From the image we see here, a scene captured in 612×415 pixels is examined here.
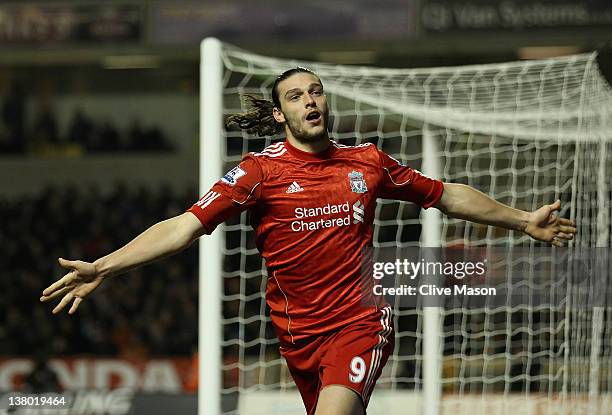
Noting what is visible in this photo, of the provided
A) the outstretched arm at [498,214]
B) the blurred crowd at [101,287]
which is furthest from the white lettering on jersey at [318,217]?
the blurred crowd at [101,287]

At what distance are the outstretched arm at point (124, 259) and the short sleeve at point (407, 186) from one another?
2.80 ft

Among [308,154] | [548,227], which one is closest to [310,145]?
[308,154]

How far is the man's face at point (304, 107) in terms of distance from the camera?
4395 mm

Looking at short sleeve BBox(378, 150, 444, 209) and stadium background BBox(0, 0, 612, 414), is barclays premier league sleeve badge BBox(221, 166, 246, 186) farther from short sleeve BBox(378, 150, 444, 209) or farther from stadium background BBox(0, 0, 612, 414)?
stadium background BBox(0, 0, 612, 414)

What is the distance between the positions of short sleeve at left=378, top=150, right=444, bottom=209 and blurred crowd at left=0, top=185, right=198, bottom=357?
→ 944 cm

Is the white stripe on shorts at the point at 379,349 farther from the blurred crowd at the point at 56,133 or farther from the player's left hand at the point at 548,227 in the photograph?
the blurred crowd at the point at 56,133

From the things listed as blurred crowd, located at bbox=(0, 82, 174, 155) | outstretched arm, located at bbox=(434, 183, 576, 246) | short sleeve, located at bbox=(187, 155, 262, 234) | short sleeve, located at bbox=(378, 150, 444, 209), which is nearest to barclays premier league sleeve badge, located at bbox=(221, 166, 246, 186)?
short sleeve, located at bbox=(187, 155, 262, 234)

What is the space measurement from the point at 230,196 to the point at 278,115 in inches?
19.1

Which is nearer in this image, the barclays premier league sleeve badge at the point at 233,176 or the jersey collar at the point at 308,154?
the barclays premier league sleeve badge at the point at 233,176

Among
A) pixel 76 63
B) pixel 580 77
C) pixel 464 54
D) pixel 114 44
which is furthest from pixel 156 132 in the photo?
pixel 580 77

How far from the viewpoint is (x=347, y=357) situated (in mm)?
4258

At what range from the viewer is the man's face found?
14.4ft

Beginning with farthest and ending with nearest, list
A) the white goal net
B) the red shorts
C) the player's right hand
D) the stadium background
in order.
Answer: the stadium background
the white goal net
the red shorts
the player's right hand

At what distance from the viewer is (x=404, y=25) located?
13.6 metres
